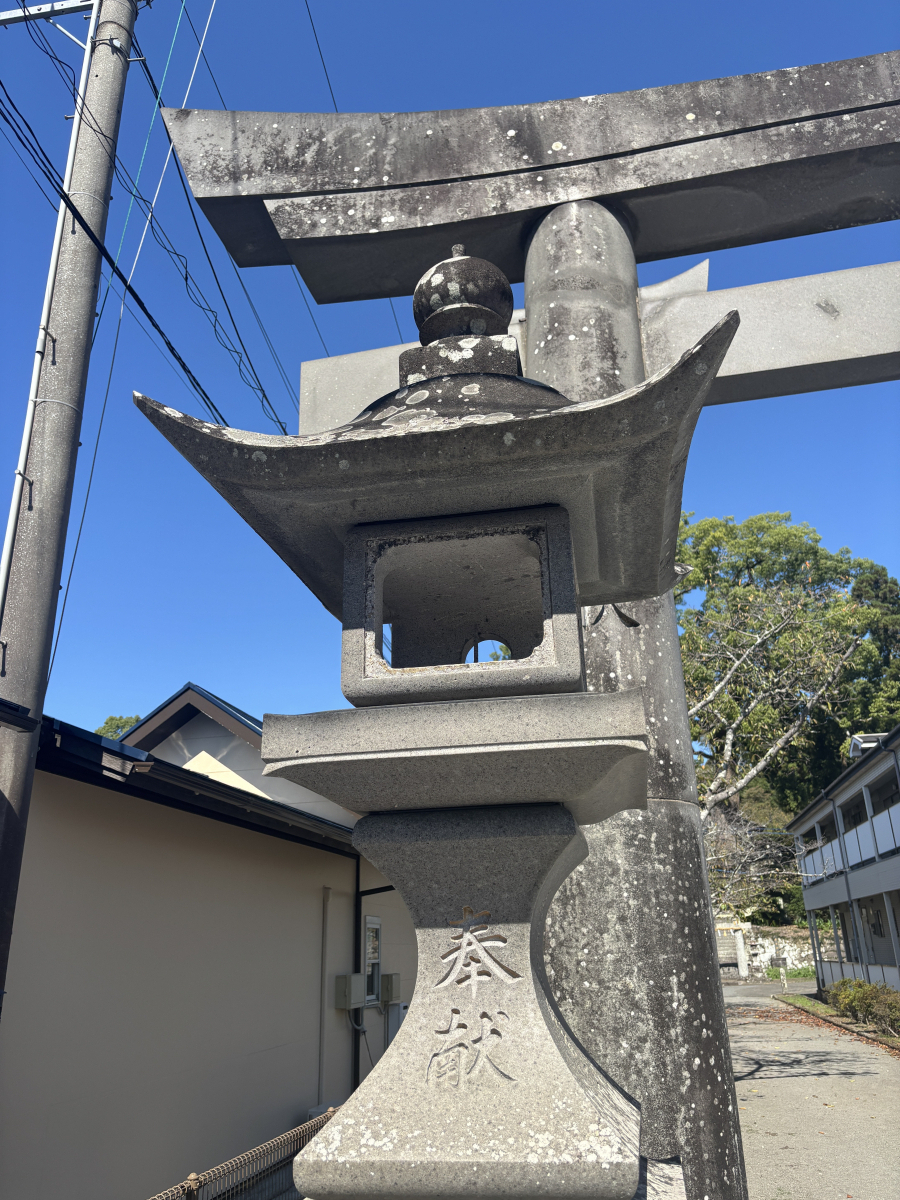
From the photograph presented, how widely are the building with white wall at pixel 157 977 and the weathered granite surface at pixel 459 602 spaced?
2.55 m

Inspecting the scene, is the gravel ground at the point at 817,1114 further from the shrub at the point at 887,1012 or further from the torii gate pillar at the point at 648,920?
the torii gate pillar at the point at 648,920

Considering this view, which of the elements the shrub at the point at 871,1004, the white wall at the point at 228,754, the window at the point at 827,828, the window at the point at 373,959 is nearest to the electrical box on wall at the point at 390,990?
the window at the point at 373,959

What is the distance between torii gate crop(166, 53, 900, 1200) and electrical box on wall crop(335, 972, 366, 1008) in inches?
262

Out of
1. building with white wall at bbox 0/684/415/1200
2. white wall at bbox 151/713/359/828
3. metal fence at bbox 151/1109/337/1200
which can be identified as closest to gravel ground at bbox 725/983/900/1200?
metal fence at bbox 151/1109/337/1200

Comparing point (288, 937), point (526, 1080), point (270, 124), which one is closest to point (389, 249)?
point (270, 124)

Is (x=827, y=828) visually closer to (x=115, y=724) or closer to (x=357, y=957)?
(x=357, y=957)

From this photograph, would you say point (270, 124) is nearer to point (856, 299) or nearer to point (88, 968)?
point (856, 299)

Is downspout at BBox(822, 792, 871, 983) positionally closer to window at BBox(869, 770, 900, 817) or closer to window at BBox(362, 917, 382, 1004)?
window at BBox(869, 770, 900, 817)

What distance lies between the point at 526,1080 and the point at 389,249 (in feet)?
14.0

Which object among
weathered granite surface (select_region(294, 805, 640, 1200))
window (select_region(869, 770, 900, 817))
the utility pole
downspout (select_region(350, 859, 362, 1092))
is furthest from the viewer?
window (select_region(869, 770, 900, 817))

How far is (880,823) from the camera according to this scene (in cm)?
1828

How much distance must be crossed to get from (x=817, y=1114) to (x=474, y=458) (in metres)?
11.0

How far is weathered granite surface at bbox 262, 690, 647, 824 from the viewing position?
87.6 inches

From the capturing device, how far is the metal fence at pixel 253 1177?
4.22 meters
